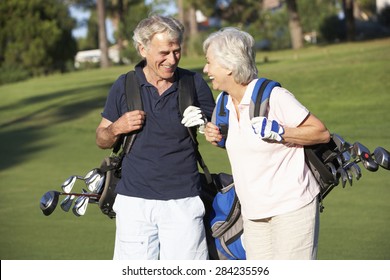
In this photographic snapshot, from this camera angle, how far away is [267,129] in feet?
14.5

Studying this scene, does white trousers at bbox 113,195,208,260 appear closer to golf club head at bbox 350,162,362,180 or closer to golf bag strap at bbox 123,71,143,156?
golf bag strap at bbox 123,71,143,156

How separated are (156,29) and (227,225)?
1119 millimetres

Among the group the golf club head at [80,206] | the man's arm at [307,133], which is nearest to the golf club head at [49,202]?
the golf club head at [80,206]

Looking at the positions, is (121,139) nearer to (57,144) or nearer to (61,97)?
(57,144)

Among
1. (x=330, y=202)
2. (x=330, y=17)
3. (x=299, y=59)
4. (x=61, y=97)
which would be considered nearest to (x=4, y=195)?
(x=330, y=202)

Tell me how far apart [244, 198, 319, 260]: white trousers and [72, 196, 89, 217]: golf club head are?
1047mm

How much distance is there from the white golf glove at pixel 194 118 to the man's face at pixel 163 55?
9.4 inches

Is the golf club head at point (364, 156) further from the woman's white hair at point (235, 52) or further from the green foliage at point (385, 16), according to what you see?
the green foliage at point (385, 16)

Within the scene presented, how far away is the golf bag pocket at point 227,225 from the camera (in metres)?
5.13

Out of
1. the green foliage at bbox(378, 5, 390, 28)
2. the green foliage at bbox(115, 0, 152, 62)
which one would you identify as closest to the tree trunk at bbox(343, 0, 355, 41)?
the green foliage at bbox(378, 5, 390, 28)

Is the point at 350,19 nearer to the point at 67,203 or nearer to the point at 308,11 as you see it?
the point at 308,11

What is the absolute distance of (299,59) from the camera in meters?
35.3

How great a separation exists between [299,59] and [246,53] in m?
31.0
